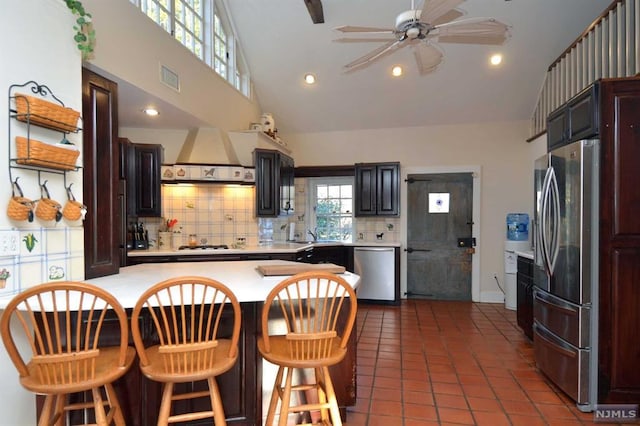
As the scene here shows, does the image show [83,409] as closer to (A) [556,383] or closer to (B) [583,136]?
(A) [556,383]

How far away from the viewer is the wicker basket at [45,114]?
1.82 meters

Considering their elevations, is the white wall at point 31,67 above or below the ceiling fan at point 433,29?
below

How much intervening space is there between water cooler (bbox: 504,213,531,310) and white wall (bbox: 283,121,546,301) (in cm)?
29

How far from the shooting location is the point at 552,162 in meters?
2.75

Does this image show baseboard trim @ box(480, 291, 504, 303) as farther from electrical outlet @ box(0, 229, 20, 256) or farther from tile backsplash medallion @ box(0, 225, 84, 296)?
electrical outlet @ box(0, 229, 20, 256)

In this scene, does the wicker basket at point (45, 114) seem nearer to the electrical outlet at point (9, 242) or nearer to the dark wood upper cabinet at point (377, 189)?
the electrical outlet at point (9, 242)

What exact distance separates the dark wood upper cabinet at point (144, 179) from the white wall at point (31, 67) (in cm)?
217

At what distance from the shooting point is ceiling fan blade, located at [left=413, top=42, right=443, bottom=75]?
3010 mm

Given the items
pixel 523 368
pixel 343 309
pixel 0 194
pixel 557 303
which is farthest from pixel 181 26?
pixel 523 368

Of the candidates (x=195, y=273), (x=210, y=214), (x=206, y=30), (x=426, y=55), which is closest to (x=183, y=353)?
(x=195, y=273)

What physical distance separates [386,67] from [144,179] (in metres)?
3.44

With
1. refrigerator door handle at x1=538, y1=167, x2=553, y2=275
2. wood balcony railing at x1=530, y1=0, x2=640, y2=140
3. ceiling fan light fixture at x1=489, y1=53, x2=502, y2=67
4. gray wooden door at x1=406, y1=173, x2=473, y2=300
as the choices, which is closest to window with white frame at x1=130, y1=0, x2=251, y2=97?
gray wooden door at x1=406, y1=173, x2=473, y2=300

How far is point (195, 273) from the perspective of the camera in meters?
2.54

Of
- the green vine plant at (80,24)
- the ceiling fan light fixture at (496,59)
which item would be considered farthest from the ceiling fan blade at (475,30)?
the green vine plant at (80,24)
